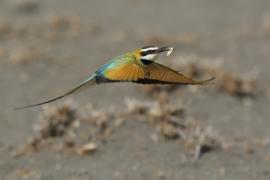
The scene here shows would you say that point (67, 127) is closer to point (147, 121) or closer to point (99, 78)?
point (147, 121)

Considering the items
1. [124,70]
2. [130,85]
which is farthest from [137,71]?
[130,85]

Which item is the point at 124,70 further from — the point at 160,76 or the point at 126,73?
the point at 160,76

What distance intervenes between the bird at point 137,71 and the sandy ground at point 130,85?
181 centimetres

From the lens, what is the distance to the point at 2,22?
10.7m

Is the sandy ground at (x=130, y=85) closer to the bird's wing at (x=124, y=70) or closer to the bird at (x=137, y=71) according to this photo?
the bird at (x=137, y=71)

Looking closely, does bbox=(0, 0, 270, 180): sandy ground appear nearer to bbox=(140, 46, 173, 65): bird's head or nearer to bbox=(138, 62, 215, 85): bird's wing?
bbox=(138, 62, 215, 85): bird's wing

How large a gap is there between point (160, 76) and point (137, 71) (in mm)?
140

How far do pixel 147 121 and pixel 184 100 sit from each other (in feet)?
4.65

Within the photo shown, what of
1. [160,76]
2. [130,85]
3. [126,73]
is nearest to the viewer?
[126,73]

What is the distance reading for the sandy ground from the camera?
4887mm

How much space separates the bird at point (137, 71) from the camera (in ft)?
8.95

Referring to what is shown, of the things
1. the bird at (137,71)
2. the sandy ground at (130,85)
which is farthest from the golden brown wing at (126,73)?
the sandy ground at (130,85)

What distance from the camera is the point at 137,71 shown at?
2.78m

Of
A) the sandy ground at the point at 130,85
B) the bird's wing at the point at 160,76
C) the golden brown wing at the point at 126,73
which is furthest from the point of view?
the sandy ground at the point at 130,85
